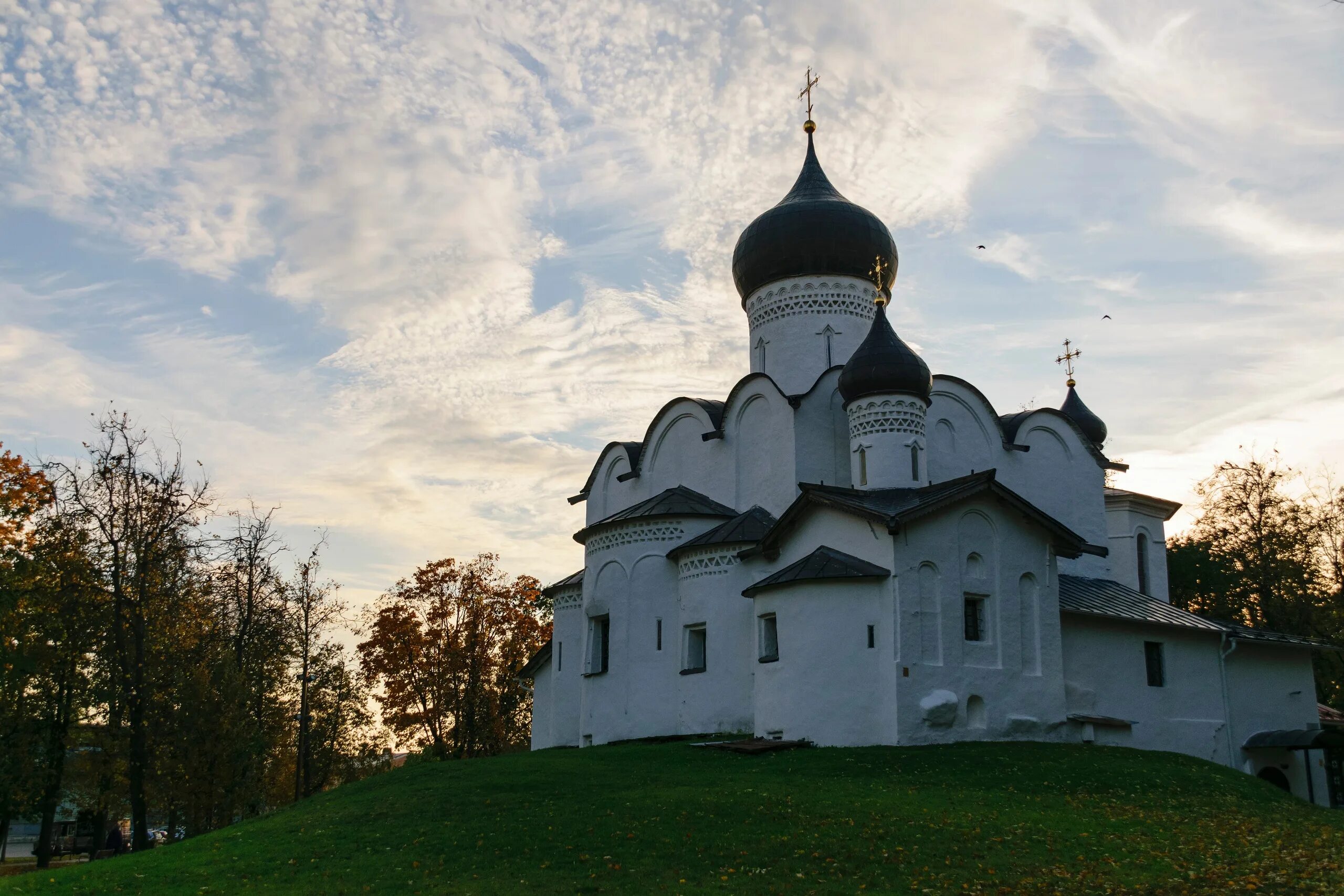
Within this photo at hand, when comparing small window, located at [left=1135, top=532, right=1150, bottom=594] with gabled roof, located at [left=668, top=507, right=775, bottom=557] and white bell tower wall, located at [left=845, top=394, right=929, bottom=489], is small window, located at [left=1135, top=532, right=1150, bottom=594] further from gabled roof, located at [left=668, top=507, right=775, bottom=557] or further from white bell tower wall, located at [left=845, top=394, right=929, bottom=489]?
gabled roof, located at [left=668, top=507, right=775, bottom=557]

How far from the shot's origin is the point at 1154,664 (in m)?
22.5

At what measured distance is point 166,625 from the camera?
20984 mm

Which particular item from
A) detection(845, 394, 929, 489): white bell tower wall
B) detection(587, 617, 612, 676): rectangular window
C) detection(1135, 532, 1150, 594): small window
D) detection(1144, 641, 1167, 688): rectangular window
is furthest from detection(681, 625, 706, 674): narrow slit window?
detection(1135, 532, 1150, 594): small window

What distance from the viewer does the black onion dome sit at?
995 inches

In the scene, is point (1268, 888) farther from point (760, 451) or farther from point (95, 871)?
point (760, 451)

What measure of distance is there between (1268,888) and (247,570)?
20.9 metres

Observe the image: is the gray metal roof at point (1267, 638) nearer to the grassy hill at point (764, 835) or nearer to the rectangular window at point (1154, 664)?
the rectangular window at point (1154, 664)

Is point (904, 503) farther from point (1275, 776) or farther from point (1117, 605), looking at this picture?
→ point (1275, 776)

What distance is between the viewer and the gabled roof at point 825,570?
18.5m

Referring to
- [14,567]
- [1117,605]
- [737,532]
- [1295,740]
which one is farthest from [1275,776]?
[14,567]

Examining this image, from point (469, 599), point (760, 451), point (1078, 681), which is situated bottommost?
point (1078, 681)

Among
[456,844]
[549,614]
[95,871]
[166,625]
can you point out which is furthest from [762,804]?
[549,614]

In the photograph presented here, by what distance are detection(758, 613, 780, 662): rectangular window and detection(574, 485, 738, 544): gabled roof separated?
10.5ft

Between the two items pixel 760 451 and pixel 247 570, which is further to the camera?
pixel 247 570
